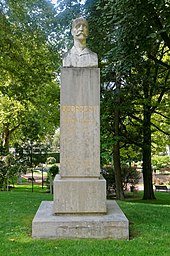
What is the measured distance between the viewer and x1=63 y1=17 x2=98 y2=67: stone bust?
7.02 meters

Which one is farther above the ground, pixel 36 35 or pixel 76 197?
pixel 36 35

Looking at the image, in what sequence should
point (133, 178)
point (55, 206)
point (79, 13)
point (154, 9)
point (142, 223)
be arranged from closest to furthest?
point (55, 206), point (142, 223), point (154, 9), point (79, 13), point (133, 178)

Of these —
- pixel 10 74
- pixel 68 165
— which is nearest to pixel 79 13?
pixel 10 74

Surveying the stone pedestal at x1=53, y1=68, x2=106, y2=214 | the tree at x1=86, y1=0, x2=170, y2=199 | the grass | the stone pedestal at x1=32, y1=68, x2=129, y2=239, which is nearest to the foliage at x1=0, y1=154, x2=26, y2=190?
the tree at x1=86, y1=0, x2=170, y2=199

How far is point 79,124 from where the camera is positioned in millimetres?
6812

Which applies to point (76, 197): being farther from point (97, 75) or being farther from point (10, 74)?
point (10, 74)

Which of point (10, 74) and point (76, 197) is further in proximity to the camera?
point (10, 74)

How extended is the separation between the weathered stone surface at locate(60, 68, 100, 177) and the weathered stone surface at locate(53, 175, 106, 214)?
0.25m

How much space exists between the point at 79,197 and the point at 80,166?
0.62 m

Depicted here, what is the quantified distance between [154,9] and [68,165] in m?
5.94

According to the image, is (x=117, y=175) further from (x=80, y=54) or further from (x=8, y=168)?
(x=80, y=54)

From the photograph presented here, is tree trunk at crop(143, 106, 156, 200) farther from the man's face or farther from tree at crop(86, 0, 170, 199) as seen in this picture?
the man's face

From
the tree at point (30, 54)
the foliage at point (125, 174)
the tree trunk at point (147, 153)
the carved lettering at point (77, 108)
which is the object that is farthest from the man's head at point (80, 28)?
the foliage at point (125, 174)

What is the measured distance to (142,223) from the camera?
711 centimetres
